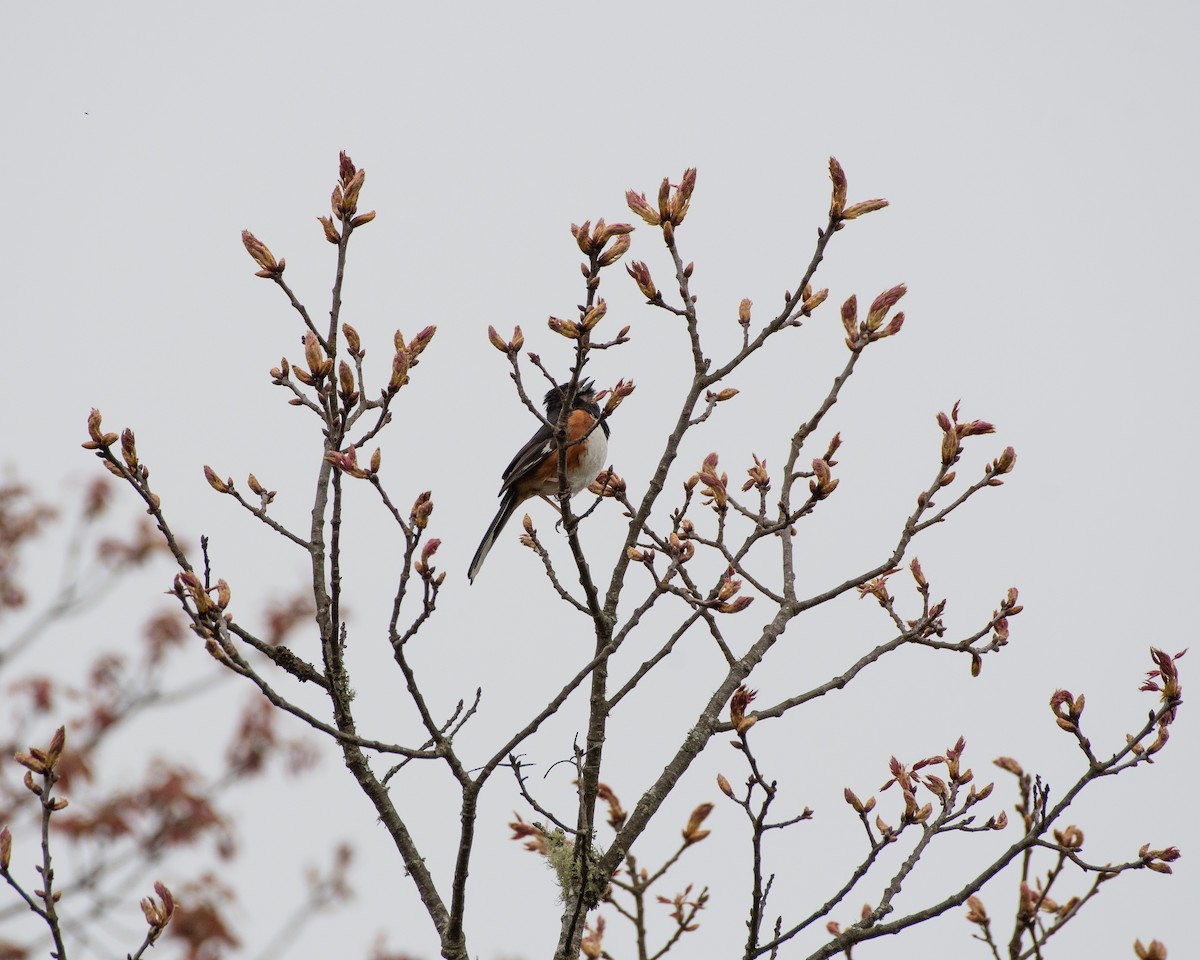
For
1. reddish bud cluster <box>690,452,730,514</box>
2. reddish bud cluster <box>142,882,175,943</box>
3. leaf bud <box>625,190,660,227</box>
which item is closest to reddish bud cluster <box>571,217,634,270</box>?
leaf bud <box>625,190,660,227</box>

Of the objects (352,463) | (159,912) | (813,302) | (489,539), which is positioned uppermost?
(489,539)

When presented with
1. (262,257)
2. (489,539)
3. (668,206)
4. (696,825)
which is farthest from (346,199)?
(489,539)

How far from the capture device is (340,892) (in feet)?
24.1

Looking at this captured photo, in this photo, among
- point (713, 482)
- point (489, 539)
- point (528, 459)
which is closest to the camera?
point (713, 482)

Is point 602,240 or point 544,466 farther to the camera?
point 544,466

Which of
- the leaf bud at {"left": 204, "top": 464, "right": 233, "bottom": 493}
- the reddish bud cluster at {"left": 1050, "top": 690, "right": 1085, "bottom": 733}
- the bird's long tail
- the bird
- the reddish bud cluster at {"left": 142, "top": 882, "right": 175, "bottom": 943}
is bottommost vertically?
the reddish bud cluster at {"left": 142, "top": 882, "right": 175, "bottom": 943}

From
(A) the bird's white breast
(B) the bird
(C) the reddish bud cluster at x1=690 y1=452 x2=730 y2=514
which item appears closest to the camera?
(C) the reddish bud cluster at x1=690 y1=452 x2=730 y2=514

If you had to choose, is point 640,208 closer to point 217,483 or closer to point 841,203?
point 841,203

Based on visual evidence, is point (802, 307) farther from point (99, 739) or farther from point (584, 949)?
point (99, 739)

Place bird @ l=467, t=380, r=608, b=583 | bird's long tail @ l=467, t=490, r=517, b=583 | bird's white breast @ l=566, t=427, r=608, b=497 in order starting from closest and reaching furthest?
bird's long tail @ l=467, t=490, r=517, b=583
bird @ l=467, t=380, r=608, b=583
bird's white breast @ l=566, t=427, r=608, b=497

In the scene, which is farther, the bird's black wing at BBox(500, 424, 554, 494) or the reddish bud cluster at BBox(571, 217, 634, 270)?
the bird's black wing at BBox(500, 424, 554, 494)

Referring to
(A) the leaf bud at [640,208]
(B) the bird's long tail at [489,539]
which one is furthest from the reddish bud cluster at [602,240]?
(B) the bird's long tail at [489,539]

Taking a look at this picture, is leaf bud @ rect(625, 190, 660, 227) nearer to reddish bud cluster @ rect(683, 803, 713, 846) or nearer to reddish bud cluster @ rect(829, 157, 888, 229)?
reddish bud cluster @ rect(829, 157, 888, 229)

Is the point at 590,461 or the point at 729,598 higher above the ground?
the point at 590,461
